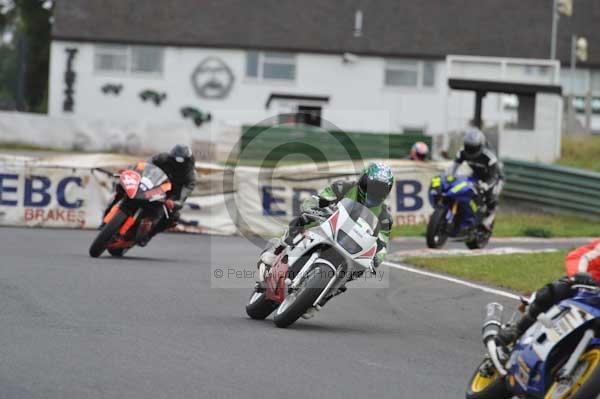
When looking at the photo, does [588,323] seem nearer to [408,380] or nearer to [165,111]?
[408,380]

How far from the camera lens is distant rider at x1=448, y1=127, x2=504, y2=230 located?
61.9 ft

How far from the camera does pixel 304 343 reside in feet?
31.1

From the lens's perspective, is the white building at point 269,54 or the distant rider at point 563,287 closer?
the distant rider at point 563,287

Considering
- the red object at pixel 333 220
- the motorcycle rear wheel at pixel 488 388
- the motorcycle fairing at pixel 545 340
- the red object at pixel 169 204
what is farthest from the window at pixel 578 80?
the motorcycle fairing at pixel 545 340

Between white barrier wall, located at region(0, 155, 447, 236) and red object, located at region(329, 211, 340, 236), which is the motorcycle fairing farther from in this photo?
white barrier wall, located at region(0, 155, 447, 236)

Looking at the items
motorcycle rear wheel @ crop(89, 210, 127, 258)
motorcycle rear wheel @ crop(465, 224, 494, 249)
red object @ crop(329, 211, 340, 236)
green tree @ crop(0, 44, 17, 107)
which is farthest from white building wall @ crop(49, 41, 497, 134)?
green tree @ crop(0, 44, 17, 107)

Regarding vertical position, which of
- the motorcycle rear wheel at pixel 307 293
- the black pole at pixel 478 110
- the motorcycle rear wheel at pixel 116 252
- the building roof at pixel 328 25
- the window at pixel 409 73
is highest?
the building roof at pixel 328 25

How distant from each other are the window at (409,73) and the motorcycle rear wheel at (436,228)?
33.3m

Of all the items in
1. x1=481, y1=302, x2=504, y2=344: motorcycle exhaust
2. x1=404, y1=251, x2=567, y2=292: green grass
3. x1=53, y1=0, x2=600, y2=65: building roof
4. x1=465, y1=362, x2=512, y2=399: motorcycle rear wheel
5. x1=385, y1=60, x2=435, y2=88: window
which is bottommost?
x1=404, y1=251, x2=567, y2=292: green grass

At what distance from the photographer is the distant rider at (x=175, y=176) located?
52.9ft

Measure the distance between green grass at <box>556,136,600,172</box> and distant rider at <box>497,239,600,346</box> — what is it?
26777mm

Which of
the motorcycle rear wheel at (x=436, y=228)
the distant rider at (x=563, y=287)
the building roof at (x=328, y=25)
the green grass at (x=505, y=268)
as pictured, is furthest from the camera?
the building roof at (x=328, y=25)

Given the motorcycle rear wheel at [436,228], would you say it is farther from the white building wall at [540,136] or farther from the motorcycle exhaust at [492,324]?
the white building wall at [540,136]

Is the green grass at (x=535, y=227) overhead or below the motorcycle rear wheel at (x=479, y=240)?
below
